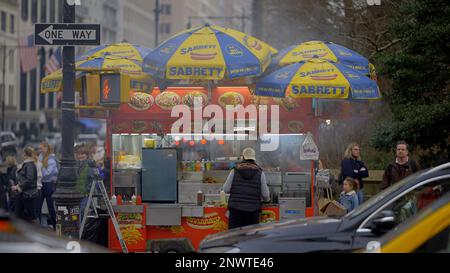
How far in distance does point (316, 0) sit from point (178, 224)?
2005 cm

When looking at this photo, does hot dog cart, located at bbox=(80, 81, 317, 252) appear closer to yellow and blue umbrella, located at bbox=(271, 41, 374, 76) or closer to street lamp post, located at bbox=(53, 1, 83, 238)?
yellow and blue umbrella, located at bbox=(271, 41, 374, 76)

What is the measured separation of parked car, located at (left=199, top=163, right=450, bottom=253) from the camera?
756 cm

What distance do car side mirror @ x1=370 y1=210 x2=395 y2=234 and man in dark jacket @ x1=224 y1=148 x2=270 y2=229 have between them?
223 inches

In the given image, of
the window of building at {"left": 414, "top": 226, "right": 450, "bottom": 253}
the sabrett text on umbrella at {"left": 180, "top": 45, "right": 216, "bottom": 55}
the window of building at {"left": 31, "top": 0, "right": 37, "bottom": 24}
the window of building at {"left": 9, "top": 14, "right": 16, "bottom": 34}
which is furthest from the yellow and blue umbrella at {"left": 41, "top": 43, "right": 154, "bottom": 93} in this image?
the window of building at {"left": 31, "top": 0, "right": 37, "bottom": 24}

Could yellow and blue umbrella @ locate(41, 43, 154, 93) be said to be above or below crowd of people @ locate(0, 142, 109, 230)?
above

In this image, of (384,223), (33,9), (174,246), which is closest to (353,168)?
(174,246)

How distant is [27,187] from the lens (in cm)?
1803

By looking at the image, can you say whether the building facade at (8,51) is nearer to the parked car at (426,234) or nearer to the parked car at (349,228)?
the parked car at (349,228)

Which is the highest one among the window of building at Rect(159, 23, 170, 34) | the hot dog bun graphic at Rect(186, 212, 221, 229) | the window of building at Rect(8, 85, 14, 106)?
the window of building at Rect(159, 23, 170, 34)

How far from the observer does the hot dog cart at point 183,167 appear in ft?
47.9

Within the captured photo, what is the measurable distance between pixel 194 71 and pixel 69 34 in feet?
7.16
